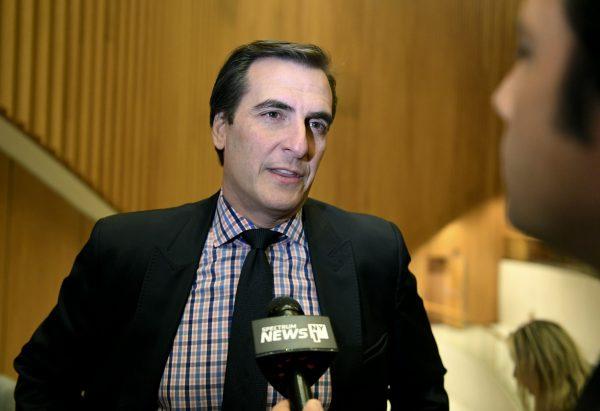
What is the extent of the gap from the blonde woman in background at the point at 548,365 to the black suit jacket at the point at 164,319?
3.05 ft

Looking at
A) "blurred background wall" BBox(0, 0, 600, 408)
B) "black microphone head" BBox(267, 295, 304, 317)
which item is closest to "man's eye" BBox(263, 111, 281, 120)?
"black microphone head" BBox(267, 295, 304, 317)

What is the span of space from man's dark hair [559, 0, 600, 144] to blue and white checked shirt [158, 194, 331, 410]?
1.06 m

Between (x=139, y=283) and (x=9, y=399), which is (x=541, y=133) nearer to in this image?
(x=139, y=283)

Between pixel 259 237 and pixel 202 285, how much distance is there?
0.19 m

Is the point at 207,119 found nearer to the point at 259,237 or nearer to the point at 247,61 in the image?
the point at 247,61

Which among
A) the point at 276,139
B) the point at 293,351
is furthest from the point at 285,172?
the point at 293,351

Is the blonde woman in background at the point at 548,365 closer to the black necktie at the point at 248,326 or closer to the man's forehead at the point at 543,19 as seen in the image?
the black necktie at the point at 248,326

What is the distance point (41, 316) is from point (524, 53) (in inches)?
129

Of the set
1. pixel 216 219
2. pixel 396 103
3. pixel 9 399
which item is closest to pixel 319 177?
pixel 396 103

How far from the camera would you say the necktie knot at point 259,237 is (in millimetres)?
1606

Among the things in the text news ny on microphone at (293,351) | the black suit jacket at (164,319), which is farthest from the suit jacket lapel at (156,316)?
the text news ny on microphone at (293,351)

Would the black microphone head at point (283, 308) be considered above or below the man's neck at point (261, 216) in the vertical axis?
below

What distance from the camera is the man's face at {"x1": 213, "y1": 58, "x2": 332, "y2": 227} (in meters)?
1.62

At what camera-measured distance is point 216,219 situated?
1.72 metres
